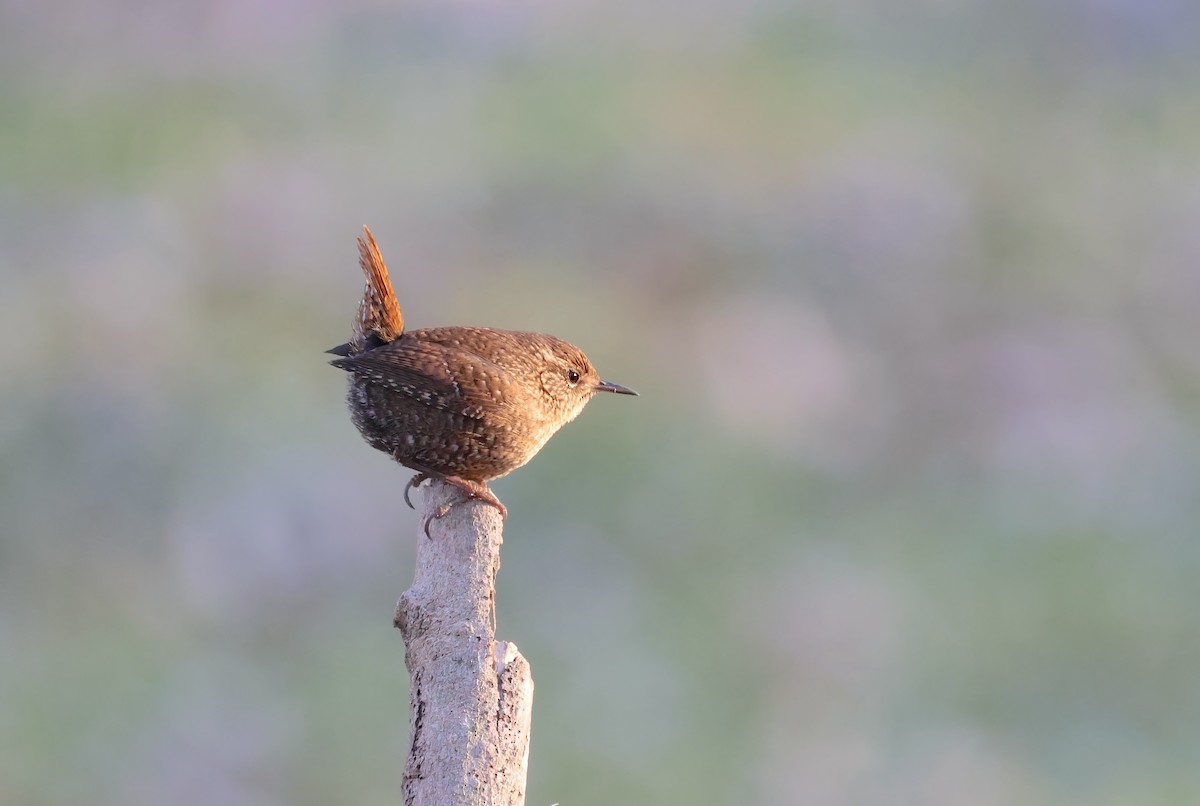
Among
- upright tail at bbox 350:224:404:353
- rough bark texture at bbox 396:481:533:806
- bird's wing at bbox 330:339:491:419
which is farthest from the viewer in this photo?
upright tail at bbox 350:224:404:353

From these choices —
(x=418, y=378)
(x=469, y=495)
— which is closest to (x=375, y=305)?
(x=418, y=378)

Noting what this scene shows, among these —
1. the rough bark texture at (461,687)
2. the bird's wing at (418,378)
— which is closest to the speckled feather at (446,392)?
the bird's wing at (418,378)

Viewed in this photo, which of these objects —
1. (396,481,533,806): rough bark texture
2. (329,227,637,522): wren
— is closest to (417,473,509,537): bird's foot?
(329,227,637,522): wren

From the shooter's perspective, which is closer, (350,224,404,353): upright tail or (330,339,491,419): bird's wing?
(330,339,491,419): bird's wing

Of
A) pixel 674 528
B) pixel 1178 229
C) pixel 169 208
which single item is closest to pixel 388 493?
pixel 674 528

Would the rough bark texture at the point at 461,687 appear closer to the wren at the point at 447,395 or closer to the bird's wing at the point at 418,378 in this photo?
the wren at the point at 447,395

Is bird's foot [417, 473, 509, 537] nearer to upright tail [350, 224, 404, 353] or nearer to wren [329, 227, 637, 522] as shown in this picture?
wren [329, 227, 637, 522]
